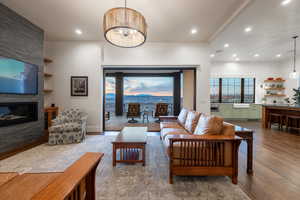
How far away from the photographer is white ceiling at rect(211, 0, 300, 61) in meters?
2.81

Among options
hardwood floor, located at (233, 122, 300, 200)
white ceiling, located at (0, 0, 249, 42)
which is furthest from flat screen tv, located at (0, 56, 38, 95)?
hardwood floor, located at (233, 122, 300, 200)

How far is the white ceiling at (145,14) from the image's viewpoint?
2684mm

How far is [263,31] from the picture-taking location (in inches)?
149

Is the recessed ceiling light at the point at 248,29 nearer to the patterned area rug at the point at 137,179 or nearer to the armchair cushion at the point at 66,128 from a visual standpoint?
the patterned area rug at the point at 137,179

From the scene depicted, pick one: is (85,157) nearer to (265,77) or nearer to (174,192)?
(174,192)

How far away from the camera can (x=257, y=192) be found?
5.43 feet

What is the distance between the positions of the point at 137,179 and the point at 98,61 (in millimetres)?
Answer: 3978

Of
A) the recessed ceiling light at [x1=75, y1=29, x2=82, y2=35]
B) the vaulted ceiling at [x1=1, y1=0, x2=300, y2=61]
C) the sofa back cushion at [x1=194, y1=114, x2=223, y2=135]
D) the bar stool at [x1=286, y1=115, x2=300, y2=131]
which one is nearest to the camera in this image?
the sofa back cushion at [x1=194, y1=114, x2=223, y2=135]

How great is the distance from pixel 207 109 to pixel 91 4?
14.8 ft

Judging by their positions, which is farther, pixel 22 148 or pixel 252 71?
pixel 252 71

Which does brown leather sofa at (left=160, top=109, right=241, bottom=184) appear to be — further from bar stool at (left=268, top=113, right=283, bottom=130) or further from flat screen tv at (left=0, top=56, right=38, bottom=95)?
bar stool at (left=268, top=113, right=283, bottom=130)

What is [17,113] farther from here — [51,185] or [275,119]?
[275,119]

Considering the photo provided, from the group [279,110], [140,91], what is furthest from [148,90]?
[279,110]

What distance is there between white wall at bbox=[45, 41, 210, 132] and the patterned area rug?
1933 millimetres
